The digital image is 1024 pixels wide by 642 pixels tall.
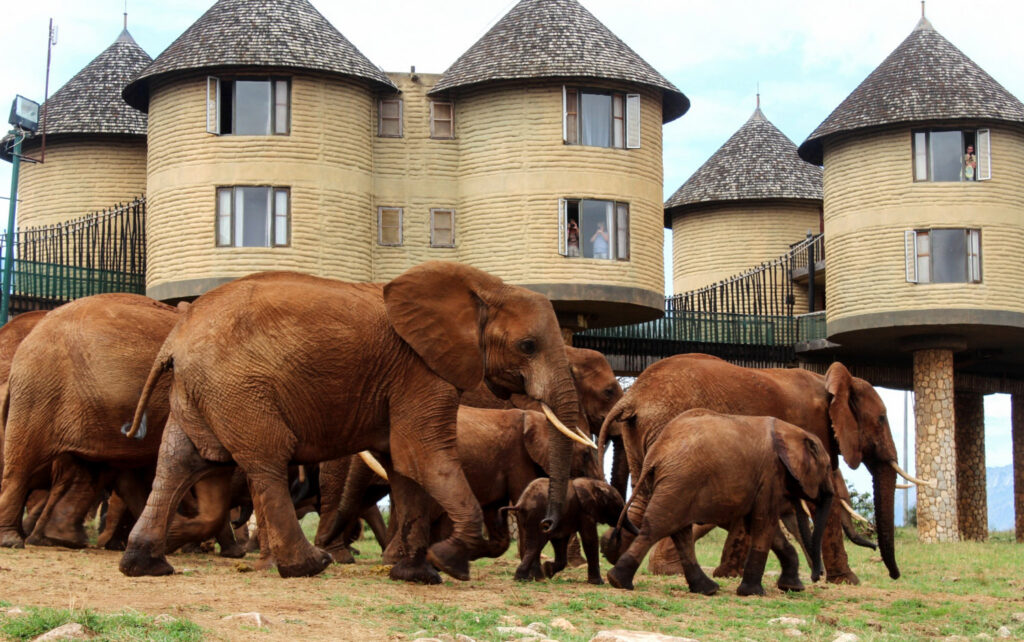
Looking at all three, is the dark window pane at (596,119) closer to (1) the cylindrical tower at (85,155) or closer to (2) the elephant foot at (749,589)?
(1) the cylindrical tower at (85,155)

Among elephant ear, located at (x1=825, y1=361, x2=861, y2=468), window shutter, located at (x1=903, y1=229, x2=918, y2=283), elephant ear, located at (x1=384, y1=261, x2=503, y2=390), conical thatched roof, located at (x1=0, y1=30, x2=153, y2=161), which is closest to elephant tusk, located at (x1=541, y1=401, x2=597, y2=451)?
elephant ear, located at (x1=384, y1=261, x2=503, y2=390)

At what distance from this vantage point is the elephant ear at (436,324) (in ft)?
44.7

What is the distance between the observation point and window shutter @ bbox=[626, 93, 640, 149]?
1411 inches

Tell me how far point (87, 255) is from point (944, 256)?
20447 mm

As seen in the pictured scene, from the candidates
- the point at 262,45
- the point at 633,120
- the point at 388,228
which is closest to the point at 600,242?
the point at 633,120

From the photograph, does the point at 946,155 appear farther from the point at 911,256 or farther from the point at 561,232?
the point at 561,232

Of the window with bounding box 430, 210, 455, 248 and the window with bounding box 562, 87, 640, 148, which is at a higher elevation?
the window with bounding box 562, 87, 640, 148

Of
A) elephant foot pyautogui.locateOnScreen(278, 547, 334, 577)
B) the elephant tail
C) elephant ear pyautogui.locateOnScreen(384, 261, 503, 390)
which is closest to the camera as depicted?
elephant foot pyautogui.locateOnScreen(278, 547, 334, 577)

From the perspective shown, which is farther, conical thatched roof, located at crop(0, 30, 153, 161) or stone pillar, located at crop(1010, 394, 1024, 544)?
stone pillar, located at crop(1010, 394, 1024, 544)

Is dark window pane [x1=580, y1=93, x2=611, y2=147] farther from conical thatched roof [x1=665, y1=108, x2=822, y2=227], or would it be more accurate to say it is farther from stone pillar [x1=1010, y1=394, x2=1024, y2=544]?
stone pillar [x1=1010, y1=394, x2=1024, y2=544]

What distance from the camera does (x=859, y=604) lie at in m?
→ 14.7

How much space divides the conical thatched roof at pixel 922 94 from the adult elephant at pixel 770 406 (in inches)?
815

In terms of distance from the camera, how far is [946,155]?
3816 centimetres

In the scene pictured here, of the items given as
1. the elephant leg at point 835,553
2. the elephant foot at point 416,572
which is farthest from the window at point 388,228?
the elephant foot at point 416,572
